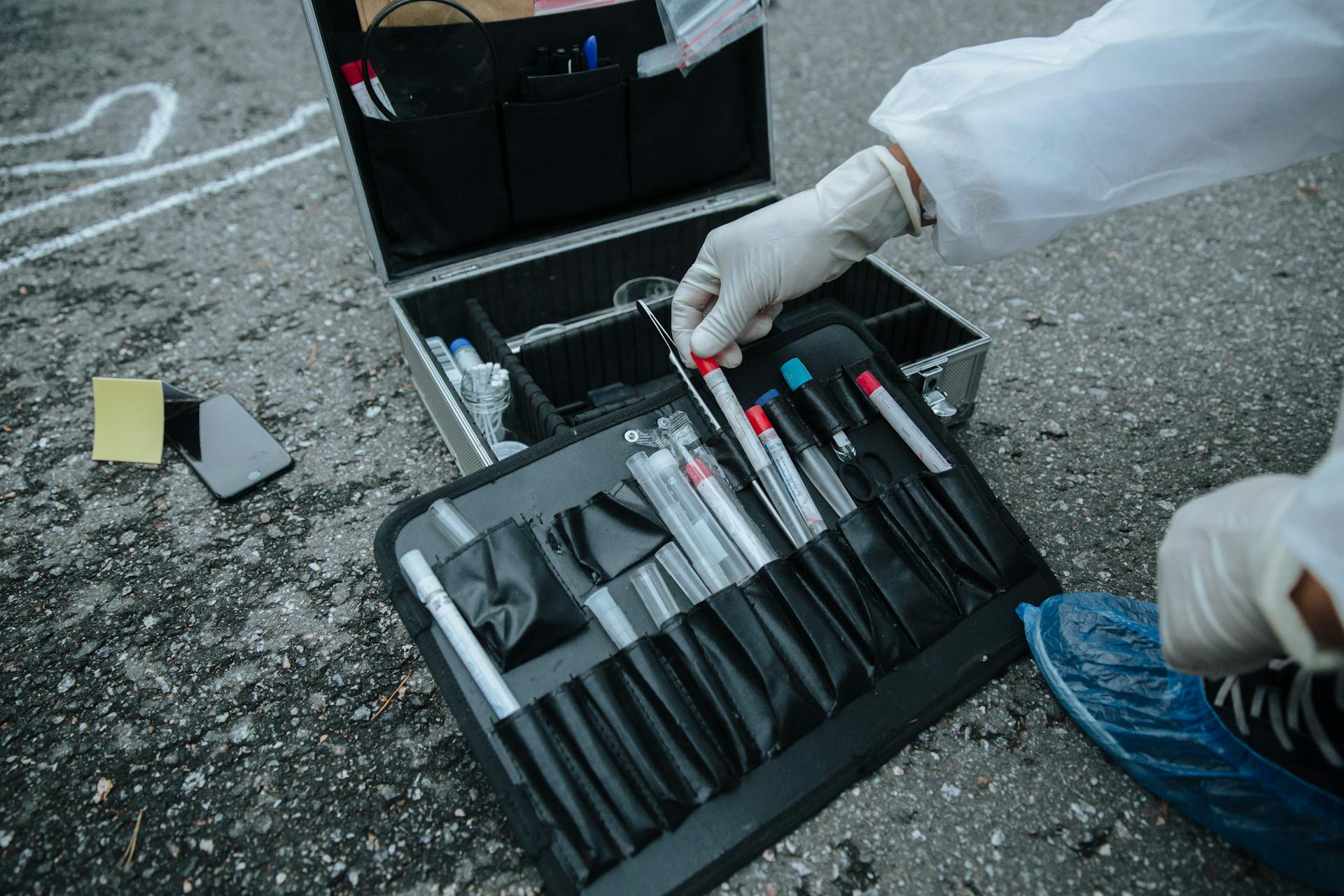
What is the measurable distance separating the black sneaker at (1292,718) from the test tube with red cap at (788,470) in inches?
23.5

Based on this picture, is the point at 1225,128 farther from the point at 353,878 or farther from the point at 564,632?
the point at 353,878

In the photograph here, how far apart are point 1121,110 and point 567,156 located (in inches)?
43.0

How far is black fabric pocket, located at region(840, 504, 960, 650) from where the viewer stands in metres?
1.26

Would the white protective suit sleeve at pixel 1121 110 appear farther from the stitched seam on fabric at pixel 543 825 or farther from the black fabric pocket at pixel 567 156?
the stitched seam on fabric at pixel 543 825

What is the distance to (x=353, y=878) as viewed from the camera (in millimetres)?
1146

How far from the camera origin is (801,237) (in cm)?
134

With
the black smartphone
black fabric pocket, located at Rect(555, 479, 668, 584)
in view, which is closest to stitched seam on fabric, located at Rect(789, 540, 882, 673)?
black fabric pocket, located at Rect(555, 479, 668, 584)

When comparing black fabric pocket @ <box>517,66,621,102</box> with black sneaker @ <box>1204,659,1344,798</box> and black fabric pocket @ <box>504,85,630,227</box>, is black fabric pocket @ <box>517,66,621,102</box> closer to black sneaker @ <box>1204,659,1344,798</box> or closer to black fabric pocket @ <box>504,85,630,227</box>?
black fabric pocket @ <box>504,85,630,227</box>

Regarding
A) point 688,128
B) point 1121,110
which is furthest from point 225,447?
point 1121,110

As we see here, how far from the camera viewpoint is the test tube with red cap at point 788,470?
1.30 m

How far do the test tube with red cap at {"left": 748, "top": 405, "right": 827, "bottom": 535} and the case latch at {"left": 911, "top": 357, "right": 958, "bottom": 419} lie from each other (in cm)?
35

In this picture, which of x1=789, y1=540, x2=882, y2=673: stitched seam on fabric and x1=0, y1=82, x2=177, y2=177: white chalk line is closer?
x1=789, y1=540, x2=882, y2=673: stitched seam on fabric

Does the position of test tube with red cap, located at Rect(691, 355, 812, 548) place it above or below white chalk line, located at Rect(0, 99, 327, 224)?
below

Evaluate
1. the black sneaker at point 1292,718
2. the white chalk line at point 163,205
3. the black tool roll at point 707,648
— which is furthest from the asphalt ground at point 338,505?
the black sneaker at point 1292,718
